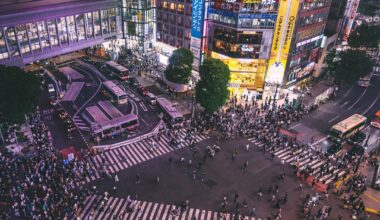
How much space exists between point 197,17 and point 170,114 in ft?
84.4

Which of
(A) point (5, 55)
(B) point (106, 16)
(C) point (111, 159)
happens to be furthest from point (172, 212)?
(B) point (106, 16)

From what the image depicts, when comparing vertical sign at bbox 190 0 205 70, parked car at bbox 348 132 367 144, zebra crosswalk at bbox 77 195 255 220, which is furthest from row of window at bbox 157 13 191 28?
zebra crosswalk at bbox 77 195 255 220

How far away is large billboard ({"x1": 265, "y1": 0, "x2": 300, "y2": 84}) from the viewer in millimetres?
62669

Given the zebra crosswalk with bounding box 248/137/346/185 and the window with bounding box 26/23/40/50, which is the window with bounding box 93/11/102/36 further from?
the zebra crosswalk with bounding box 248/137/346/185

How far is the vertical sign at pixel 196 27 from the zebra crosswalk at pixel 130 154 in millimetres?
25697

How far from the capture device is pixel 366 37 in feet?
293

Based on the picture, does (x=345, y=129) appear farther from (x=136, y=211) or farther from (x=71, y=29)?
(x=71, y=29)

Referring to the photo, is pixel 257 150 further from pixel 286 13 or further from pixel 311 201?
pixel 286 13

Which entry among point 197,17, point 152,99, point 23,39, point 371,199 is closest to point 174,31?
point 197,17

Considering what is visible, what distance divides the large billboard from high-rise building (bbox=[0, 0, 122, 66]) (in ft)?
Result: 153

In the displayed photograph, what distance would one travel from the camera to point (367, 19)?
134625 mm

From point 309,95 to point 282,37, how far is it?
600 inches

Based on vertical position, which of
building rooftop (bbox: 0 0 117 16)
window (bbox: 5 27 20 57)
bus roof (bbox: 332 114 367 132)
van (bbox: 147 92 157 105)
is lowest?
van (bbox: 147 92 157 105)

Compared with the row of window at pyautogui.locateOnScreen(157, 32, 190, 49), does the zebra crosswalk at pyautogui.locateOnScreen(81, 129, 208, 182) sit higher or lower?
lower
